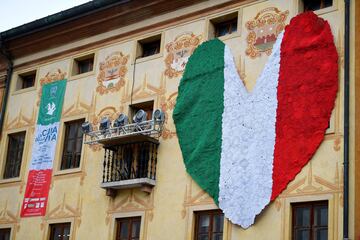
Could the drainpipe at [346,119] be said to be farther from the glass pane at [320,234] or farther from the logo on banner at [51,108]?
the logo on banner at [51,108]

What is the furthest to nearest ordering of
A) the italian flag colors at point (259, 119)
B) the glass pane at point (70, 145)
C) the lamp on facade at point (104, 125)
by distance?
the glass pane at point (70, 145)
the lamp on facade at point (104, 125)
the italian flag colors at point (259, 119)

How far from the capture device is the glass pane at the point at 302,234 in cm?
1549

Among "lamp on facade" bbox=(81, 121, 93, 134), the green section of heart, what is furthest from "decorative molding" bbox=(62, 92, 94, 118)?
the green section of heart

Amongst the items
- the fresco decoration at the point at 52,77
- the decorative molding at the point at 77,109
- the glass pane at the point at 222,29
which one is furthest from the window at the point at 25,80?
the glass pane at the point at 222,29

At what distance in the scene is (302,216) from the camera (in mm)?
15719

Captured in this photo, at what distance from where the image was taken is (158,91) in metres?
19.5

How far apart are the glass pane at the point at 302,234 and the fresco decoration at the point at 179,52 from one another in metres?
5.70

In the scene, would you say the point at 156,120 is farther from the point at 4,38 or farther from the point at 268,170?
the point at 4,38

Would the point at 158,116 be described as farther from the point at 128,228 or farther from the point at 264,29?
the point at 264,29

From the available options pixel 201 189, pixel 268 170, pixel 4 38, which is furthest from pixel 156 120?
pixel 4 38

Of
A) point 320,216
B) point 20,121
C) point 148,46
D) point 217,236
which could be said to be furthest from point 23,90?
point 320,216

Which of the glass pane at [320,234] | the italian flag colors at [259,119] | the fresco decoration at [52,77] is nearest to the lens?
the glass pane at [320,234]

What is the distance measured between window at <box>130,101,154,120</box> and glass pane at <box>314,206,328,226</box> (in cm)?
599

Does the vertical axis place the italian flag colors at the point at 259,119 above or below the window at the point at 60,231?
above
